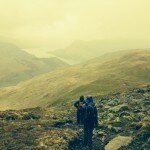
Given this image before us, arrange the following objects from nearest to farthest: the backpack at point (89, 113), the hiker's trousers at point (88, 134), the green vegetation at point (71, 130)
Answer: the backpack at point (89, 113)
the hiker's trousers at point (88, 134)
the green vegetation at point (71, 130)

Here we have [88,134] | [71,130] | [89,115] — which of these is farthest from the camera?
[71,130]

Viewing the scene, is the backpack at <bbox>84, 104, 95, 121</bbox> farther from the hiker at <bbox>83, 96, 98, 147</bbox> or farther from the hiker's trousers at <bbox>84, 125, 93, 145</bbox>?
the hiker's trousers at <bbox>84, 125, 93, 145</bbox>

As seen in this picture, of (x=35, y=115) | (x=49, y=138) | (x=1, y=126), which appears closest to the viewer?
(x=49, y=138)

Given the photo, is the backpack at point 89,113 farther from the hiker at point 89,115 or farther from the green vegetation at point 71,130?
the green vegetation at point 71,130

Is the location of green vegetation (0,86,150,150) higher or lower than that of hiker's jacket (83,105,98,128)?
lower

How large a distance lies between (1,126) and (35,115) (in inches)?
228

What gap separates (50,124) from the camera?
102 ft

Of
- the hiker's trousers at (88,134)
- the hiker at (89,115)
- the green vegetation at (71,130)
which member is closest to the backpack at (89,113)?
the hiker at (89,115)

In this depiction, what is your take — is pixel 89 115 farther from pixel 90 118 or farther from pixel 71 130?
pixel 71 130

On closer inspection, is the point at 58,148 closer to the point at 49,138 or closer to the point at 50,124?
the point at 49,138

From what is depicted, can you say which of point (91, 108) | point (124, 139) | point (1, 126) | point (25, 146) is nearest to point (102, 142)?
point (124, 139)

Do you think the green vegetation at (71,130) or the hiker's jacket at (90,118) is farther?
the green vegetation at (71,130)

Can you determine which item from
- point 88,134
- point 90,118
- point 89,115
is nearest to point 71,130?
point 88,134

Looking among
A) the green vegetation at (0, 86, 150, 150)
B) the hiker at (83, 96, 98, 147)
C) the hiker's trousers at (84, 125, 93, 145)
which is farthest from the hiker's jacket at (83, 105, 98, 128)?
the green vegetation at (0, 86, 150, 150)
